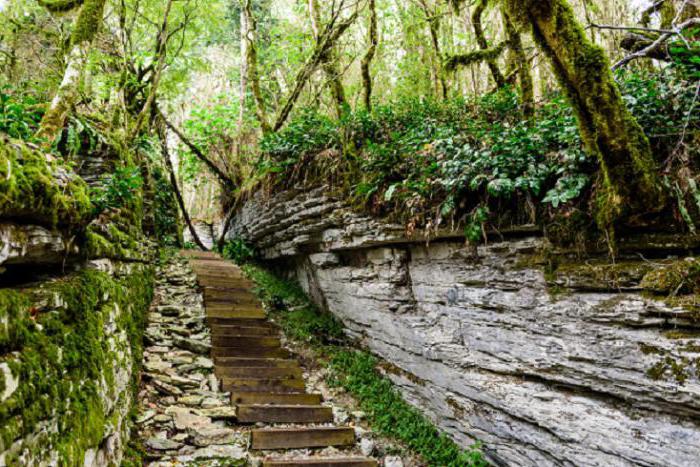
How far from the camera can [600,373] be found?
139 inches

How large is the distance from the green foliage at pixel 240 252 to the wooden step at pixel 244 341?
5.00m

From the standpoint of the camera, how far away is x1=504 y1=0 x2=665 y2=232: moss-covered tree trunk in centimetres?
320

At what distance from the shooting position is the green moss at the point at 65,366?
68.6 inches

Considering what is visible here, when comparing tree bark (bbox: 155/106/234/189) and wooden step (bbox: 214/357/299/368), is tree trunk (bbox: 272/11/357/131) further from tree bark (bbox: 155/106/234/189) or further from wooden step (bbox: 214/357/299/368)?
wooden step (bbox: 214/357/299/368)

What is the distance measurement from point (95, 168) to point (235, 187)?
27.7 feet

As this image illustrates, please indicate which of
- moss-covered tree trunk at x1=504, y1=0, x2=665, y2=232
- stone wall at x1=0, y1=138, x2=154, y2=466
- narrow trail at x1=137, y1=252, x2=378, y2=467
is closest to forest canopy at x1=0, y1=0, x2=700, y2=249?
moss-covered tree trunk at x1=504, y1=0, x2=665, y2=232

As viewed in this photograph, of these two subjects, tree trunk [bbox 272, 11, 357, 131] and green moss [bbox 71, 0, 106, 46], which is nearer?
green moss [bbox 71, 0, 106, 46]

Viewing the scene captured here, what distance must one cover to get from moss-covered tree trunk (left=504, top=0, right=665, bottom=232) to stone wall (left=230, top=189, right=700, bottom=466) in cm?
49

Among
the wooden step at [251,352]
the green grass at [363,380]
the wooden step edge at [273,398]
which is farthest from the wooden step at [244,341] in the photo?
the wooden step edge at [273,398]

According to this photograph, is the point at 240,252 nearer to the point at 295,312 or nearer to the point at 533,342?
the point at 295,312

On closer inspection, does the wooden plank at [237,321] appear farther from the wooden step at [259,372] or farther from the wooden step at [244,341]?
the wooden step at [259,372]

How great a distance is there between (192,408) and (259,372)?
1.33 meters

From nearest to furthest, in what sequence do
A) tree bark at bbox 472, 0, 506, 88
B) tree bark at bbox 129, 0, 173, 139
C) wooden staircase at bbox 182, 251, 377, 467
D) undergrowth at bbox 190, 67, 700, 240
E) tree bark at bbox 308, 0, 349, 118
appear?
1. undergrowth at bbox 190, 67, 700, 240
2. wooden staircase at bbox 182, 251, 377, 467
3. tree bark at bbox 472, 0, 506, 88
4. tree bark at bbox 129, 0, 173, 139
5. tree bark at bbox 308, 0, 349, 118

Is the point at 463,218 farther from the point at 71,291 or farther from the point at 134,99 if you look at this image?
the point at 134,99
